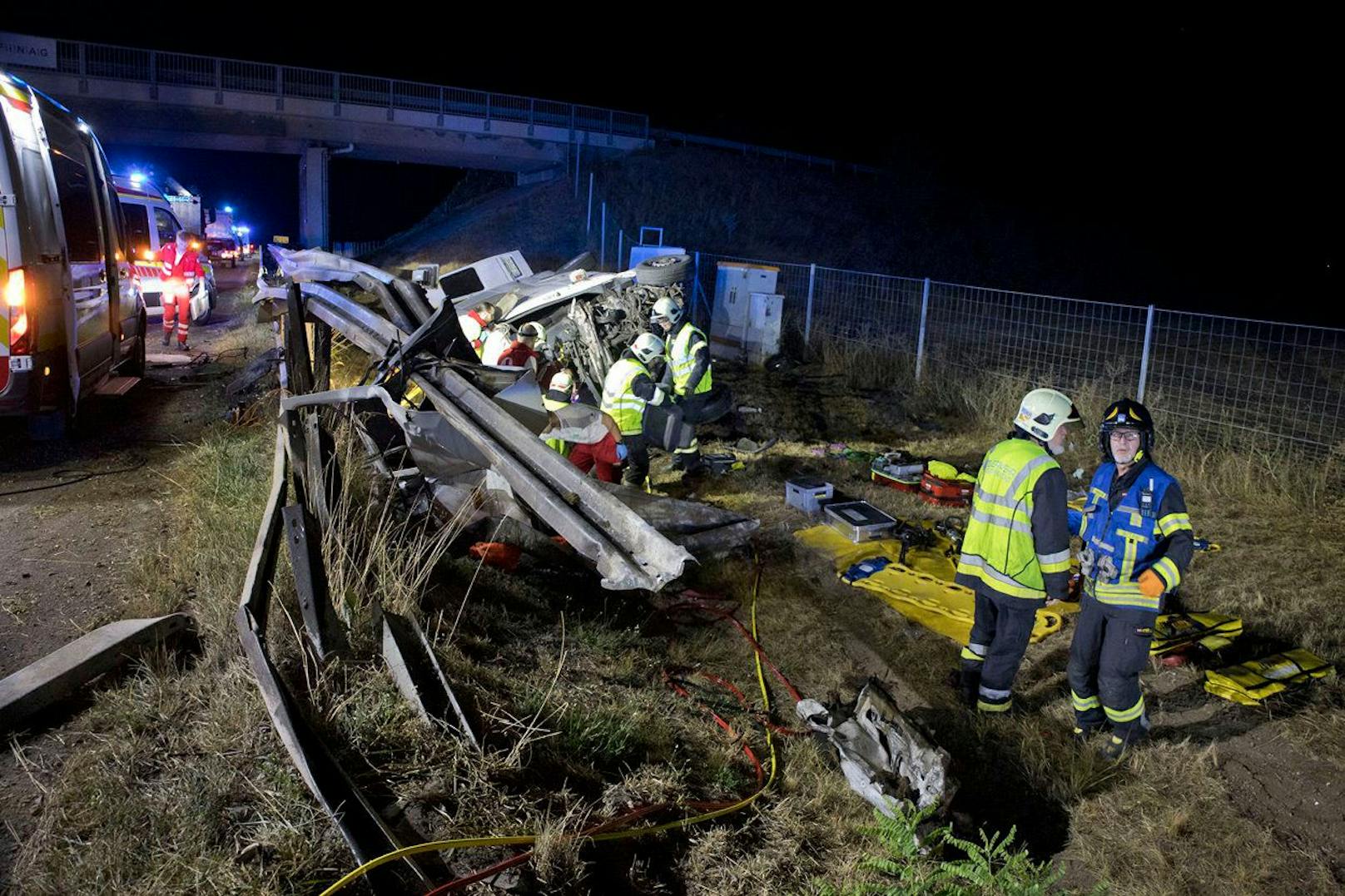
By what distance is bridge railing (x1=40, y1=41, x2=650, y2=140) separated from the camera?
28250 millimetres

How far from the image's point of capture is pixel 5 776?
9.56 feet

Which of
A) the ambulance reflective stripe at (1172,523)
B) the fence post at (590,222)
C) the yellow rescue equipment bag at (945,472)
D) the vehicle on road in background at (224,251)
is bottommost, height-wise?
the yellow rescue equipment bag at (945,472)

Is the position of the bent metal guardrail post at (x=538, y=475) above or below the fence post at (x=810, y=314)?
below

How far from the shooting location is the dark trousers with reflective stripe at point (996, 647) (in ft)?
14.0

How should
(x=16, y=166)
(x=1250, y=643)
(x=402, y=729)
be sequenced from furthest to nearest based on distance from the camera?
(x=16, y=166) < (x=1250, y=643) < (x=402, y=729)

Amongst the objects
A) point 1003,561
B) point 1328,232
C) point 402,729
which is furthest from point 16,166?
point 1328,232

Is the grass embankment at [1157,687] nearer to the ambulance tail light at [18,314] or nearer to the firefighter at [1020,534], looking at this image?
the firefighter at [1020,534]

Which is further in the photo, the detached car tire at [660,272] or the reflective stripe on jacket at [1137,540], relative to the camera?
the detached car tire at [660,272]

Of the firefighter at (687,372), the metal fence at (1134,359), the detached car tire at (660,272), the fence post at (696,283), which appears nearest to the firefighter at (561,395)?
the firefighter at (687,372)

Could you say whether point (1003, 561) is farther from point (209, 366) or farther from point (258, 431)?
point (209, 366)

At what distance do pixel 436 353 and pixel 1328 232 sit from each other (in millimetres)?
37503

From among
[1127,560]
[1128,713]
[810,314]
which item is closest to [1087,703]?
[1128,713]

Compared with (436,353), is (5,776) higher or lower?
lower

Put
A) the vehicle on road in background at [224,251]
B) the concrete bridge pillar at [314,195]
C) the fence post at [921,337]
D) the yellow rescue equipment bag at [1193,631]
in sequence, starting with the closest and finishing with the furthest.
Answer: the yellow rescue equipment bag at [1193,631]
the fence post at [921,337]
the vehicle on road in background at [224,251]
the concrete bridge pillar at [314,195]
